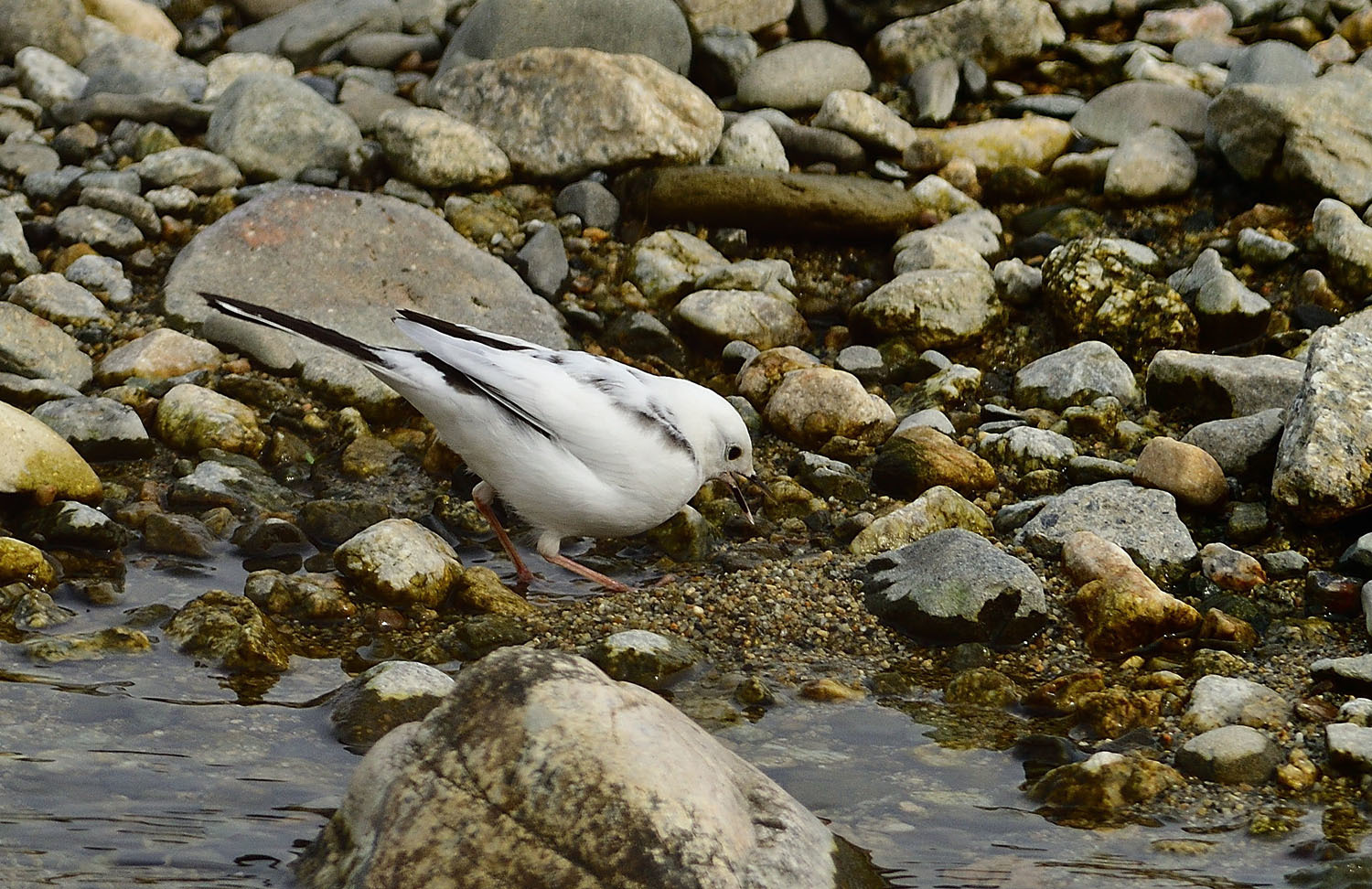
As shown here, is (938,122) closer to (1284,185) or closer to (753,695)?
(1284,185)

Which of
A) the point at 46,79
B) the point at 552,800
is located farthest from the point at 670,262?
the point at 552,800

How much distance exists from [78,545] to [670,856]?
10.9 ft

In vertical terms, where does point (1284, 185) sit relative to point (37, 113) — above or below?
above

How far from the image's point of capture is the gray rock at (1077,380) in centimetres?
712

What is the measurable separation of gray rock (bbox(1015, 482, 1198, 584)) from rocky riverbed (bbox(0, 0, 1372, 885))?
20 millimetres

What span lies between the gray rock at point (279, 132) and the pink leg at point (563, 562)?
3873mm

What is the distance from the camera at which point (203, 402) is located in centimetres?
643

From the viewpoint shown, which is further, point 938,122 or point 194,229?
point 938,122

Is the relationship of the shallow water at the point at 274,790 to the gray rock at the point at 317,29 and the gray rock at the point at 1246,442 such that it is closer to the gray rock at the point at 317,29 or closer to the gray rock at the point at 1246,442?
the gray rock at the point at 1246,442

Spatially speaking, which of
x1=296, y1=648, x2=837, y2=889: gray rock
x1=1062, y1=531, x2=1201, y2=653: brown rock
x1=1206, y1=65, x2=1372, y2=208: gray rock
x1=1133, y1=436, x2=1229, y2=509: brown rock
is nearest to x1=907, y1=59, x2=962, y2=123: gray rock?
x1=1206, y1=65, x2=1372, y2=208: gray rock

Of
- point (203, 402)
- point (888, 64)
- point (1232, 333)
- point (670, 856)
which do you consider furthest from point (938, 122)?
point (670, 856)

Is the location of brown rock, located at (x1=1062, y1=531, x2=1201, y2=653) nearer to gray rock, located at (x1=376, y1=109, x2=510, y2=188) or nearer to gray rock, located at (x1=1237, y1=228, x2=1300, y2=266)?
gray rock, located at (x1=1237, y1=228, x2=1300, y2=266)

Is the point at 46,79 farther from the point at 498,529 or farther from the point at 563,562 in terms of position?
the point at 563,562

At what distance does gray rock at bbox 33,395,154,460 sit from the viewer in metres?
6.15
